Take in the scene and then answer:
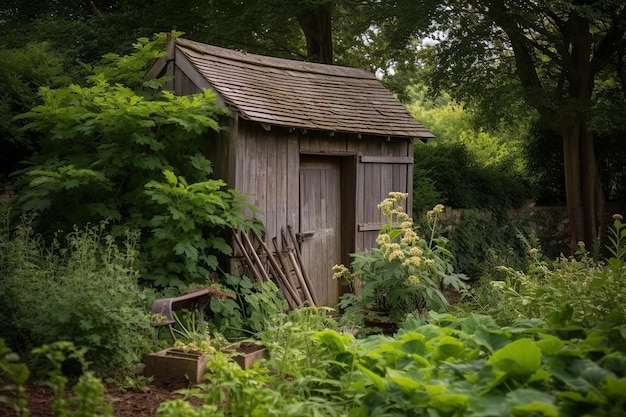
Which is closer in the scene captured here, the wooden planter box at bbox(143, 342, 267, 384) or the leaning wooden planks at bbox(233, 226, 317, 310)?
the wooden planter box at bbox(143, 342, 267, 384)

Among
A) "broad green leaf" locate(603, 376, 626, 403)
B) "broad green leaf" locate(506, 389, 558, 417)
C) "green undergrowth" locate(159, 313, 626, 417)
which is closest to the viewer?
"broad green leaf" locate(506, 389, 558, 417)

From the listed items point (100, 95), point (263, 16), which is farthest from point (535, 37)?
point (100, 95)

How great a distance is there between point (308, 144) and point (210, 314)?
2911 mm

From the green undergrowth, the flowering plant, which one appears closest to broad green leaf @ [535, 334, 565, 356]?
the green undergrowth

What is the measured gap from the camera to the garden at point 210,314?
3350 mm

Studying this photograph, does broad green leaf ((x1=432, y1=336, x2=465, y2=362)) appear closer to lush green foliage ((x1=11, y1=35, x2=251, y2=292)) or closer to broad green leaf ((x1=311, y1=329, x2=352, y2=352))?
broad green leaf ((x1=311, y1=329, x2=352, y2=352))

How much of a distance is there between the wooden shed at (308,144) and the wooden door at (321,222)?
0.01 meters

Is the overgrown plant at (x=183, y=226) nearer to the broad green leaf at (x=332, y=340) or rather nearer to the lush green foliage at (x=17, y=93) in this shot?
the lush green foliage at (x=17, y=93)

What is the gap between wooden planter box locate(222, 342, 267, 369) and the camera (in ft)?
18.6

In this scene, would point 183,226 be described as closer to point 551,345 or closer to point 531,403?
point 551,345

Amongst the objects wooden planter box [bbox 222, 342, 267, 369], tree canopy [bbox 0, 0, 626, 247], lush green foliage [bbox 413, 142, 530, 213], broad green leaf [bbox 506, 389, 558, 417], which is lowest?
wooden planter box [bbox 222, 342, 267, 369]

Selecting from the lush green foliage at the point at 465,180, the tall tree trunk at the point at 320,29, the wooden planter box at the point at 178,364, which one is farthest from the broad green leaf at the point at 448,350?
the tall tree trunk at the point at 320,29

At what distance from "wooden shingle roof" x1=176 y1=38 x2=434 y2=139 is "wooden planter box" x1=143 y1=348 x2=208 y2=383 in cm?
347

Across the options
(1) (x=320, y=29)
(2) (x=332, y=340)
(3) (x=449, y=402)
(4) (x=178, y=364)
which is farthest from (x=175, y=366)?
(1) (x=320, y=29)
